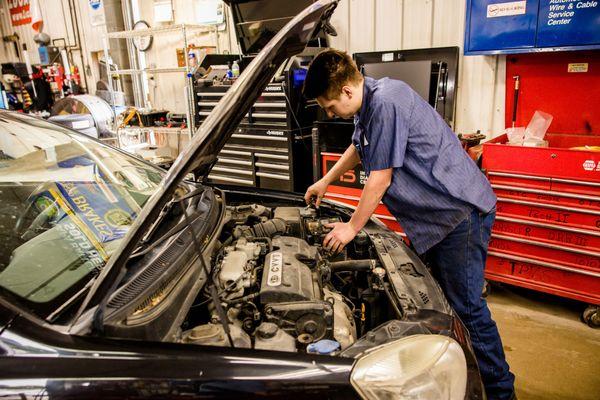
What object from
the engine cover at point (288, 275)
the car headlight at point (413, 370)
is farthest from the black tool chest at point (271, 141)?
the car headlight at point (413, 370)

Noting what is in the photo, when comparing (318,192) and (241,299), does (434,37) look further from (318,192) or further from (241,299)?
(241,299)

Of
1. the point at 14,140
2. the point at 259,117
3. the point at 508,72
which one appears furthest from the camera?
the point at 259,117

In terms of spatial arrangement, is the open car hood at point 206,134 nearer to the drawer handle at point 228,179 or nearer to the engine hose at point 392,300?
the engine hose at point 392,300

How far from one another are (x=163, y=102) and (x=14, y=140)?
397cm

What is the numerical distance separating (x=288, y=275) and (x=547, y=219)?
1744 millimetres

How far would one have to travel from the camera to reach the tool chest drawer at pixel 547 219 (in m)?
2.17

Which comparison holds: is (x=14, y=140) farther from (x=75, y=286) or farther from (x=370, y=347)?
(x=370, y=347)

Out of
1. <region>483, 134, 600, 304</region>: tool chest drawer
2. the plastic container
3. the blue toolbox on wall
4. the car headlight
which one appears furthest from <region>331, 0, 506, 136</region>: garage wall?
the car headlight

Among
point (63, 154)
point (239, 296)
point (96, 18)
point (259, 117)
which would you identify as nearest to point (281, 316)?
point (239, 296)

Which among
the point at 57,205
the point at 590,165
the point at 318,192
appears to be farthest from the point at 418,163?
the point at 57,205

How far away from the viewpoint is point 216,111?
1.01 m

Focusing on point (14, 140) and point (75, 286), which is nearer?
point (75, 286)

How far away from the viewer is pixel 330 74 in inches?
61.1

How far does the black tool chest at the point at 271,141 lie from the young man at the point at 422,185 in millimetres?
1603
